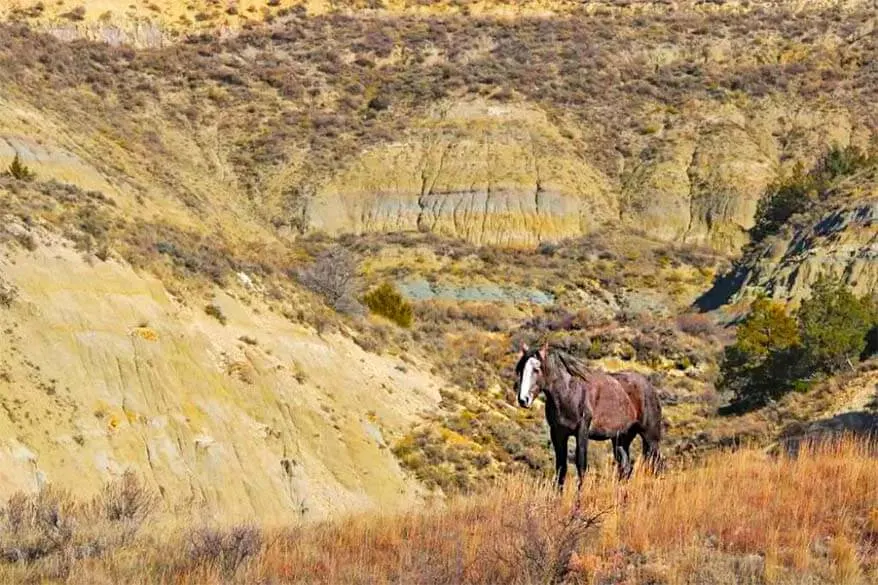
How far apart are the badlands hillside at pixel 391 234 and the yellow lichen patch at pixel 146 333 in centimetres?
20

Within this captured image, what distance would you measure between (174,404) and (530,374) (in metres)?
14.8

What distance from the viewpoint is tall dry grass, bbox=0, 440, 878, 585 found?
7.48 metres

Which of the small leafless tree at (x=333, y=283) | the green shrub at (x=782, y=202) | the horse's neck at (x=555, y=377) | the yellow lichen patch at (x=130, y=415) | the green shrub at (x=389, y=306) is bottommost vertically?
the green shrub at (x=389, y=306)

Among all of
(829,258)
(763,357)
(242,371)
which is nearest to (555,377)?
(242,371)

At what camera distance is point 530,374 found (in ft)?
35.5

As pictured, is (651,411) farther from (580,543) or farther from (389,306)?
(389,306)

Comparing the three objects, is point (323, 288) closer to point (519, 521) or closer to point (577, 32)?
A: point (519, 521)

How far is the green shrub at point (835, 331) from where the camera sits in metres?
32.3

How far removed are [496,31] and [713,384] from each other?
5479 centimetres

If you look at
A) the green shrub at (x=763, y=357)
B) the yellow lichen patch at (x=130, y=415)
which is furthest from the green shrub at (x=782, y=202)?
the yellow lichen patch at (x=130, y=415)

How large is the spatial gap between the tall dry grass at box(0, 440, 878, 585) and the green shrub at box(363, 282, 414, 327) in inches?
1288

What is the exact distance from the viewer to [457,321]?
51.1m

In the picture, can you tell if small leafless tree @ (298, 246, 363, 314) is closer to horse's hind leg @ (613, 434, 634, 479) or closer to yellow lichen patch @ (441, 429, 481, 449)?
yellow lichen patch @ (441, 429, 481, 449)

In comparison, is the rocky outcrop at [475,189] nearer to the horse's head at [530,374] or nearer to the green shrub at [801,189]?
the green shrub at [801,189]
